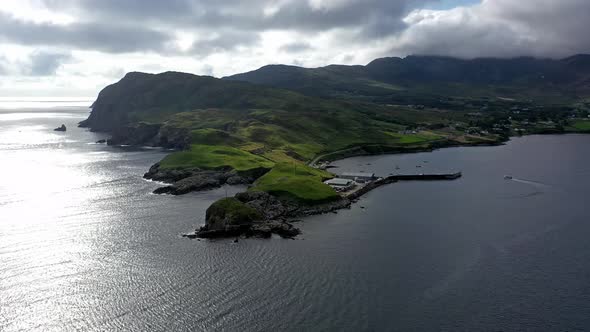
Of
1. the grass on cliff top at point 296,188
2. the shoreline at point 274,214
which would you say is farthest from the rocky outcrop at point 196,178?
the grass on cliff top at point 296,188

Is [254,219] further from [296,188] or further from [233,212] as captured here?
[296,188]

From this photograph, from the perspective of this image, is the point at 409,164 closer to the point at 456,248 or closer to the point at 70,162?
the point at 456,248

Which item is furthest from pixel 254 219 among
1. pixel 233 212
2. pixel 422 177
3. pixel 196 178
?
pixel 422 177

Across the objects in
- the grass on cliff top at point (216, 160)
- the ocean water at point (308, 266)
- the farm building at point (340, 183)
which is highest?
the grass on cliff top at point (216, 160)

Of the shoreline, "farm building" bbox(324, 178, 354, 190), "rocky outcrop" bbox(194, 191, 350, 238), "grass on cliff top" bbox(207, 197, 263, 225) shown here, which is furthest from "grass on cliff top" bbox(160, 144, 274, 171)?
"grass on cliff top" bbox(207, 197, 263, 225)

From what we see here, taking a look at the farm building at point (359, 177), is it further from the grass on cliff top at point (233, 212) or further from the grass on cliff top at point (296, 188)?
the grass on cliff top at point (233, 212)

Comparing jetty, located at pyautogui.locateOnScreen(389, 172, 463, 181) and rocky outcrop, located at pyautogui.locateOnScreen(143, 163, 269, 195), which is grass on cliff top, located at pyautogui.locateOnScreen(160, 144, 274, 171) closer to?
rocky outcrop, located at pyautogui.locateOnScreen(143, 163, 269, 195)
